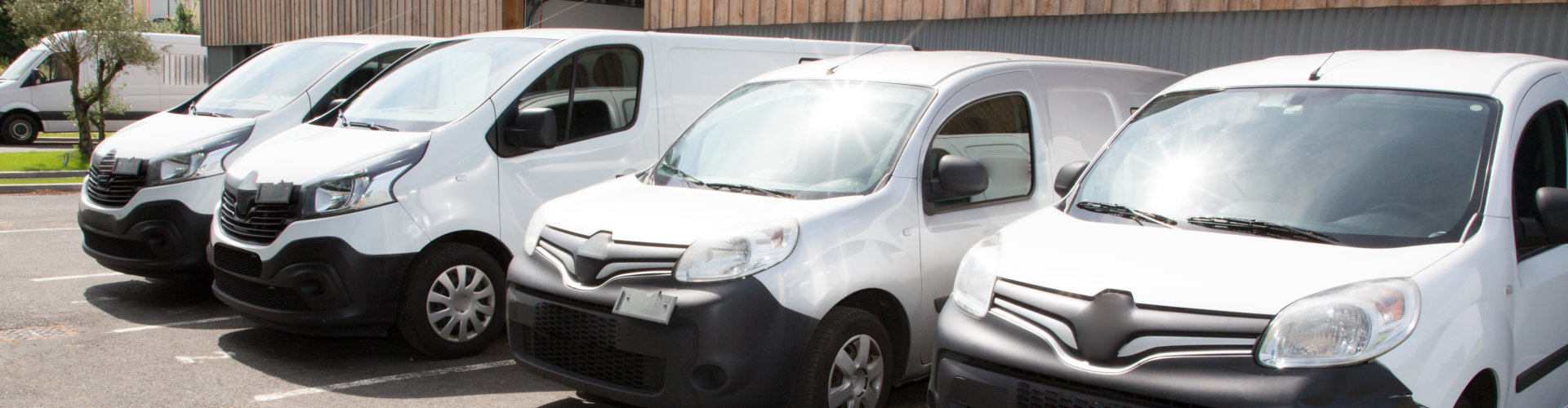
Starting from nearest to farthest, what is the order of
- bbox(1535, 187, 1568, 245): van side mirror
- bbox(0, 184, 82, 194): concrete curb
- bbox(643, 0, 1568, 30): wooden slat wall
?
bbox(1535, 187, 1568, 245): van side mirror, bbox(643, 0, 1568, 30): wooden slat wall, bbox(0, 184, 82, 194): concrete curb

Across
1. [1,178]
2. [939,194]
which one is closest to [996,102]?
[939,194]

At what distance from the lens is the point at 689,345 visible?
A: 3.96 metres

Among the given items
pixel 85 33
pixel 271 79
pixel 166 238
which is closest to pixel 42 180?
pixel 85 33

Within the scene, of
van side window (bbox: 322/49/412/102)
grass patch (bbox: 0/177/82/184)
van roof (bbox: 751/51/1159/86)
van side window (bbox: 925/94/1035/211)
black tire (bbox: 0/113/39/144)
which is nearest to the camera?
van side window (bbox: 925/94/1035/211)

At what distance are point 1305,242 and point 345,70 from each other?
636cm

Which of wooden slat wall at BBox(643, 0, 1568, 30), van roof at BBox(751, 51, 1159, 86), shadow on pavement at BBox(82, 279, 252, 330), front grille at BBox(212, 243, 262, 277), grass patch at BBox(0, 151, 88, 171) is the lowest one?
shadow on pavement at BBox(82, 279, 252, 330)

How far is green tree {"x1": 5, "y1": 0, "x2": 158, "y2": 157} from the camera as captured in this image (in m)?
15.5

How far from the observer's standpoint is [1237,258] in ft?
10.3

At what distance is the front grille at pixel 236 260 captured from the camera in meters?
5.59

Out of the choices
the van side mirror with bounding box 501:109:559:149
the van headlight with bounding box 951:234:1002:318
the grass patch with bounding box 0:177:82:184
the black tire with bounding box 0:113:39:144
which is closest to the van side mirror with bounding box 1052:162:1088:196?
the van headlight with bounding box 951:234:1002:318

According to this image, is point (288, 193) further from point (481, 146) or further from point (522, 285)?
point (522, 285)

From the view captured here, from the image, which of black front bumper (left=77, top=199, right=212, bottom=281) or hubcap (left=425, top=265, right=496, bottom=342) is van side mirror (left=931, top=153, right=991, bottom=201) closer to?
hubcap (left=425, top=265, right=496, bottom=342)

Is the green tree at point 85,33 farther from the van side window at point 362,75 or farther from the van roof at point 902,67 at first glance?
the van roof at point 902,67

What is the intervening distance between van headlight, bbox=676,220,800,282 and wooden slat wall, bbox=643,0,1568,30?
5374mm
